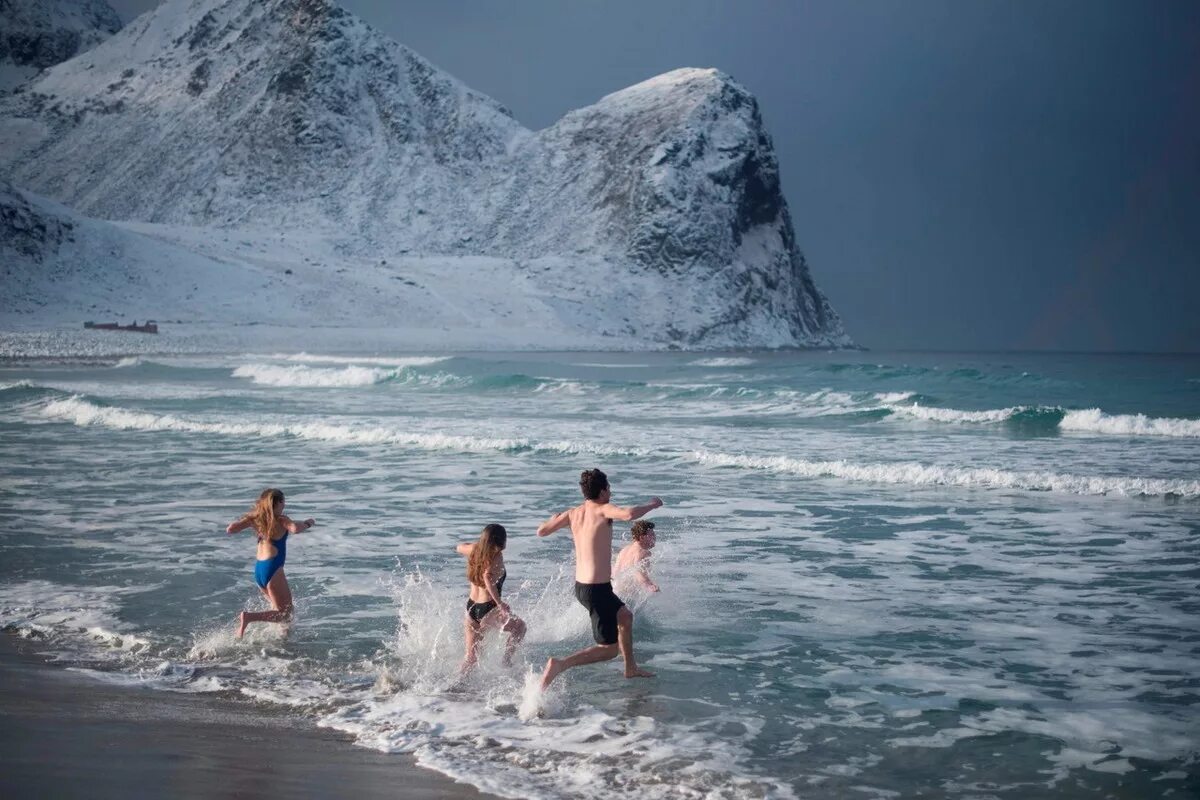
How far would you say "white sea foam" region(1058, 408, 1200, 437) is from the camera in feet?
76.9

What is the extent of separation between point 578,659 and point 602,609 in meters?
0.37

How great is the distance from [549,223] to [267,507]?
421 ft

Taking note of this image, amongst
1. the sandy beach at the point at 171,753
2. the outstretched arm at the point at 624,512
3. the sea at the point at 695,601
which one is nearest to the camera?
the sandy beach at the point at 171,753

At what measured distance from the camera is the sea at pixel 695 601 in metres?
5.80

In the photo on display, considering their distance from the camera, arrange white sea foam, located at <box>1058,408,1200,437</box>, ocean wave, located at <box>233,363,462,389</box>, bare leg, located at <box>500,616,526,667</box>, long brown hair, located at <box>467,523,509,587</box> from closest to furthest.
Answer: long brown hair, located at <box>467,523,509,587</box>
bare leg, located at <box>500,616,526,667</box>
white sea foam, located at <box>1058,408,1200,437</box>
ocean wave, located at <box>233,363,462,389</box>

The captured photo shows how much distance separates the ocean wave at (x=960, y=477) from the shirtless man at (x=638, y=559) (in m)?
8.40

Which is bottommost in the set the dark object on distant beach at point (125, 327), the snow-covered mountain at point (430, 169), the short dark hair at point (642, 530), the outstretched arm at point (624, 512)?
the short dark hair at point (642, 530)

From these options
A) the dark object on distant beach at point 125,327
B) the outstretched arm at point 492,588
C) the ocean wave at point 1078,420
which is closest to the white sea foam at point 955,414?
the ocean wave at point 1078,420

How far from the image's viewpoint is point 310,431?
22.8 metres

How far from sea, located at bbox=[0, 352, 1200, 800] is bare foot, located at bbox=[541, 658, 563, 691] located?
0.30 feet

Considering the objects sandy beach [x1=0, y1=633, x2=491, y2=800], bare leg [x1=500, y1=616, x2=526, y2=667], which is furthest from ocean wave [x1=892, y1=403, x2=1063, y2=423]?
sandy beach [x1=0, y1=633, x2=491, y2=800]

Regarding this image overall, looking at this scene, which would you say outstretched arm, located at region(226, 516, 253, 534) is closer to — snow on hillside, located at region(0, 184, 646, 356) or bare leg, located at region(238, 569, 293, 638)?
bare leg, located at region(238, 569, 293, 638)

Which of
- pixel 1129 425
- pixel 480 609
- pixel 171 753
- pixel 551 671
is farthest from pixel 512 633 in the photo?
pixel 1129 425

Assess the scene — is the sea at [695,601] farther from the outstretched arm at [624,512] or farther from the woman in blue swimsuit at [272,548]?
the outstretched arm at [624,512]
